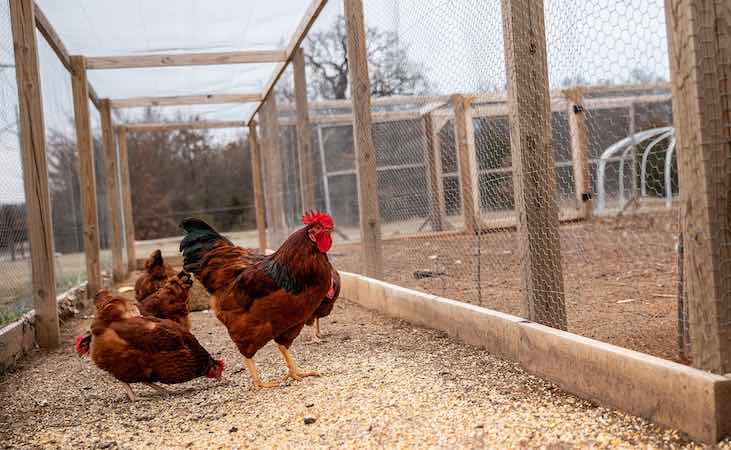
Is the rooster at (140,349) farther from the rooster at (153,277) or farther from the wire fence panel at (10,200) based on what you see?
the wire fence panel at (10,200)

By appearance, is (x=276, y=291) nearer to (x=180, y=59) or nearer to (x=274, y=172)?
(x=180, y=59)

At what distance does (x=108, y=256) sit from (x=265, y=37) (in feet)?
17.1

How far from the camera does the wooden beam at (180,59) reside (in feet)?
24.4

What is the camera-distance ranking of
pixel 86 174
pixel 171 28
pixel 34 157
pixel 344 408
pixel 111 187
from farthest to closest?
pixel 111 187, pixel 86 174, pixel 171 28, pixel 34 157, pixel 344 408

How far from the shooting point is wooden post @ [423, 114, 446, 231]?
4.78 m

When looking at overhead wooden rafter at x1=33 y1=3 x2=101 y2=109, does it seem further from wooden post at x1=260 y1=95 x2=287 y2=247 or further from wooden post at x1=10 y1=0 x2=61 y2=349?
wooden post at x1=260 y1=95 x2=287 y2=247

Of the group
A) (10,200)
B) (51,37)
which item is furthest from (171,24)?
(10,200)

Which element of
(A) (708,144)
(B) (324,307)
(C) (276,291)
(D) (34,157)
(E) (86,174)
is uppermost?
(E) (86,174)

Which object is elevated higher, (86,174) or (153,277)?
(86,174)

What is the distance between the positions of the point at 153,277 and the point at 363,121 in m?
1.96

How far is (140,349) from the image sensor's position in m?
3.11

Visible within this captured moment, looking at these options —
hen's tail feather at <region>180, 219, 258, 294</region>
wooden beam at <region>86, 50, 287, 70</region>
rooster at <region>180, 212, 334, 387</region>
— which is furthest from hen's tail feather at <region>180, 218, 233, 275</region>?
wooden beam at <region>86, 50, 287, 70</region>

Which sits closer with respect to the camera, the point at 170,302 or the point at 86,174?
the point at 170,302

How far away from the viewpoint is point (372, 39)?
5.00 metres
